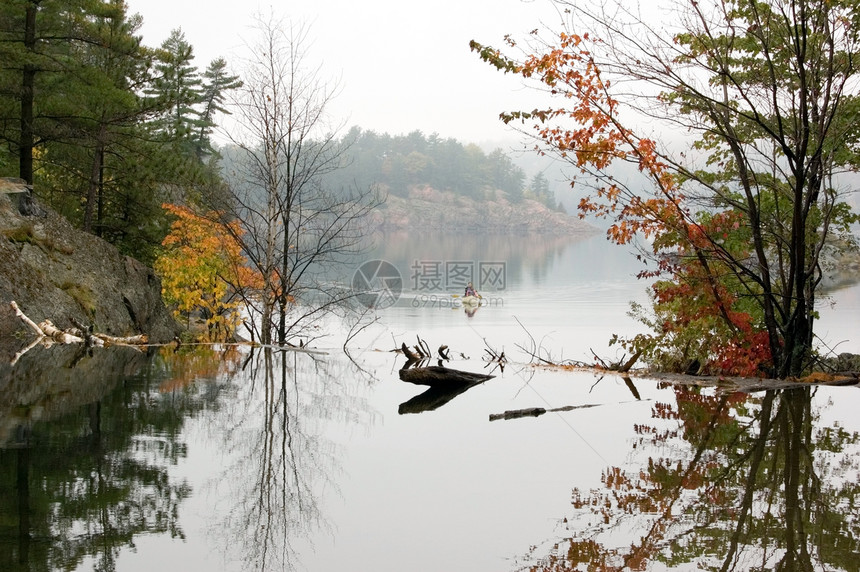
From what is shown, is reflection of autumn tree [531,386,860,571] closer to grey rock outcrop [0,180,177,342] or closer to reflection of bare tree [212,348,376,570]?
reflection of bare tree [212,348,376,570]

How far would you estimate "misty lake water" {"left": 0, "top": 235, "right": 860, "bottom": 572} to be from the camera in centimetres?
530

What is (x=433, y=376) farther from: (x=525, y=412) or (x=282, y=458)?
(x=282, y=458)

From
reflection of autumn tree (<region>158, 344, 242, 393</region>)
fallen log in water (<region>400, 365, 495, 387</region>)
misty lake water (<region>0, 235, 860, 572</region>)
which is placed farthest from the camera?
reflection of autumn tree (<region>158, 344, 242, 393</region>)

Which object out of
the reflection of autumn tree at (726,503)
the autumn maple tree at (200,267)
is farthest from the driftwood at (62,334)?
the reflection of autumn tree at (726,503)

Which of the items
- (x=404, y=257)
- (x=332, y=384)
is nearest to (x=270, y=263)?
(x=332, y=384)

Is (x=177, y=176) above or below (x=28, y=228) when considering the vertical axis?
above

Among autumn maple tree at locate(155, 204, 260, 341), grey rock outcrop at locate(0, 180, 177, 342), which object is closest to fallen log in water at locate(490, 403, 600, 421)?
grey rock outcrop at locate(0, 180, 177, 342)

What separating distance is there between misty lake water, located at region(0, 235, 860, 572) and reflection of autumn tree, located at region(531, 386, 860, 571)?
20 mm

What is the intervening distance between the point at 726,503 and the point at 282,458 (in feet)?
12.1

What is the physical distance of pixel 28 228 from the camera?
1852 cm

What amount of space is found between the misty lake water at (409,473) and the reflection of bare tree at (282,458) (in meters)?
0.03

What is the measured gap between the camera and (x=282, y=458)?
7633mm

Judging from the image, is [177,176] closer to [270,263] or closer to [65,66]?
[65,66]

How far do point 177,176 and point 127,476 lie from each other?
816 inches
